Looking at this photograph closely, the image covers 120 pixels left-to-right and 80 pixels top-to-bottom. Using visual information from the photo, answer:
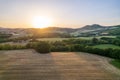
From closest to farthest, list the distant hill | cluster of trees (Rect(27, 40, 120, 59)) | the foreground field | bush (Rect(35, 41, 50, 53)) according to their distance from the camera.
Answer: the foreground field → cluster of trees (Rect(27, 40, 120, 59)) → bush (Rect(35, 41, 50, 53)) → the distant hill

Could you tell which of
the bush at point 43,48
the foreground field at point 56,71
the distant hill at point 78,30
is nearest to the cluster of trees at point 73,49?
the bush at point 43,48

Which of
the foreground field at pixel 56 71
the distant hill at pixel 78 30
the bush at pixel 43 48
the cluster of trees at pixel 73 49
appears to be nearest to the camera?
the foreground field at pixel 56 71

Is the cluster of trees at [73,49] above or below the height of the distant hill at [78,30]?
below

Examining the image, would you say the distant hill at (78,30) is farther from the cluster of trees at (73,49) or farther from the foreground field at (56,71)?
the foreground field at (56,71)

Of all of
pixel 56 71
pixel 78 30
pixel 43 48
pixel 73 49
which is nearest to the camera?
pixel 56 71

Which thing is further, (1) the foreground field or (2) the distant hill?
(2) the distant hill

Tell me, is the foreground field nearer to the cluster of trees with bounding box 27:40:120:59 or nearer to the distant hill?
the cluster of trees with bounding box 27:40:120:59

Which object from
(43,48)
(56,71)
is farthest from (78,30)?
(56,71)

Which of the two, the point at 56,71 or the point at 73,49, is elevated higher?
the point at 73,49

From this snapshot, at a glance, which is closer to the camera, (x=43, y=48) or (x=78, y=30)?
(x=43, y=48)

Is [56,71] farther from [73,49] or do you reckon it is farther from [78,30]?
[78,30]

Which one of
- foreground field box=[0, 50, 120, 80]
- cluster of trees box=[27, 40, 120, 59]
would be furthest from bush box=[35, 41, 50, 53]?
foreground field box=[0, 50, 120, 80]

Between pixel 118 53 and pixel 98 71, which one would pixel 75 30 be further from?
pixel 98 71

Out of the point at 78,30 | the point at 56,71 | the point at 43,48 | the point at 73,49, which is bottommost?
the point at 56,71
